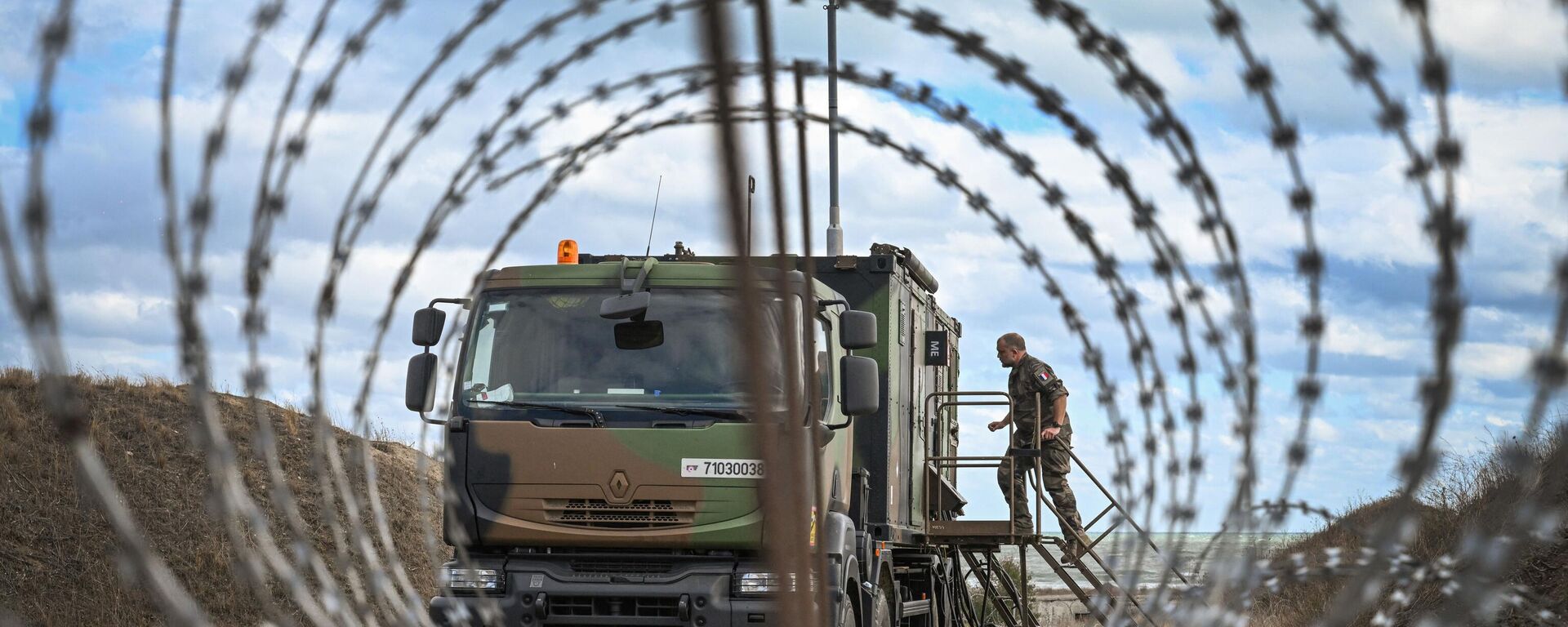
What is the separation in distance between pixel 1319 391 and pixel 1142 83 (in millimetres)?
984

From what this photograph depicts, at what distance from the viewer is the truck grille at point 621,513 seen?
24.8ft

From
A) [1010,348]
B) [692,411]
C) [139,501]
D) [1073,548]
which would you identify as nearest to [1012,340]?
[1010,348]

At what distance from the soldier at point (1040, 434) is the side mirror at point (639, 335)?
4.32m

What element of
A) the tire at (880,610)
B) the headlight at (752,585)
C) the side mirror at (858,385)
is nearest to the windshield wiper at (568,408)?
the headlight at (752,585)

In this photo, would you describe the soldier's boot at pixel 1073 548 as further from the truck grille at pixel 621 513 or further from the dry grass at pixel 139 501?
the dry grass at pixel 139 501

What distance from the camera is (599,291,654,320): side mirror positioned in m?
7.61

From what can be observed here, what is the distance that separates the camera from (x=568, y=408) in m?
7.62

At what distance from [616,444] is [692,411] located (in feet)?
1.43

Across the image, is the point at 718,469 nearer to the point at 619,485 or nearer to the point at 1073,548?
the point at 619,485

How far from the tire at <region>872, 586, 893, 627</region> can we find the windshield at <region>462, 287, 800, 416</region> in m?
1.90

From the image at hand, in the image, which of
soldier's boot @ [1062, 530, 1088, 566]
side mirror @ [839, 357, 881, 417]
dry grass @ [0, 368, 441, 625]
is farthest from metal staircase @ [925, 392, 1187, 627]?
dry grass @ [0, 368, 441, 625]

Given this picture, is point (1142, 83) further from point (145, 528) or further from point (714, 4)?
point (145, 528)

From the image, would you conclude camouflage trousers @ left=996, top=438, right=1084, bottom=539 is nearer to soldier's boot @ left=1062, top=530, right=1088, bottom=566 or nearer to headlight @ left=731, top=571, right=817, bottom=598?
soldier's boot @ left=1062, top=530, right=1088, bottom=566

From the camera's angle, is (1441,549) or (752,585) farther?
(1441,549)
